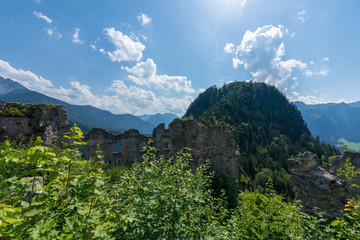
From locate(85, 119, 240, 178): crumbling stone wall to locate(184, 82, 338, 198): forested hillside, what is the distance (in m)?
48.7

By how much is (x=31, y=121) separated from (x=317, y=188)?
22.6 m

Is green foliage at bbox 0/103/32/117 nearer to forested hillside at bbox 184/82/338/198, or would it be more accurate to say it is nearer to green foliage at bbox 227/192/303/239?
green foliage at bbox 227/192/303/239

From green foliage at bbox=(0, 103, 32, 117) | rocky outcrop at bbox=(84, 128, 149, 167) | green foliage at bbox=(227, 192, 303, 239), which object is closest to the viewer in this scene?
green foliage at bbox=(227, 192, 303, 239)

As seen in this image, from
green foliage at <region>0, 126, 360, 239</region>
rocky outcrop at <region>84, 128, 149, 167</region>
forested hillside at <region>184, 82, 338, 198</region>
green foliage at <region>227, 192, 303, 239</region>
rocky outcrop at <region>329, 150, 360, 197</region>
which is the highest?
forested hillside at <region>184, 82, 338, 198</region>

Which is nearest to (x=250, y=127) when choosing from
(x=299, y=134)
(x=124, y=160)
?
(x=299, y=134)

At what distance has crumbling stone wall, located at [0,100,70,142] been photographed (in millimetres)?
13406

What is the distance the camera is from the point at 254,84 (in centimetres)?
15475

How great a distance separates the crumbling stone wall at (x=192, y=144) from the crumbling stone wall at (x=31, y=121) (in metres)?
3.57

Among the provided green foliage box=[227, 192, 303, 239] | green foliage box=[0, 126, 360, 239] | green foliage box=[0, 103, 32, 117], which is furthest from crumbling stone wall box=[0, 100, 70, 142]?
green foliage box=[227, 192, 303, 239]

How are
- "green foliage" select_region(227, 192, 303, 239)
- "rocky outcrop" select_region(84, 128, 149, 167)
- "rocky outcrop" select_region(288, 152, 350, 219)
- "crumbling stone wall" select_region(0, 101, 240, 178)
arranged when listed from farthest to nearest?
1. "rocky outcrop" select_region(84, 128, 149, 167)
2. "crumbling stone wall" select_region(0, 101, 240, 178)
3. "rocky outcrop" select_region(288, 152, 350, 219)
4. "green foliage" select_region(227, 192, 303, 239)

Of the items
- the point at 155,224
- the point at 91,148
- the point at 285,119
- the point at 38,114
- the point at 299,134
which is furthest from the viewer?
the point at 285,119

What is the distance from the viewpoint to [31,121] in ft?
47.8

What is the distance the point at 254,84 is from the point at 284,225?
567 feet

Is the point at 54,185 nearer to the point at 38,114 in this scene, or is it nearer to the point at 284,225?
the point at 284,225
